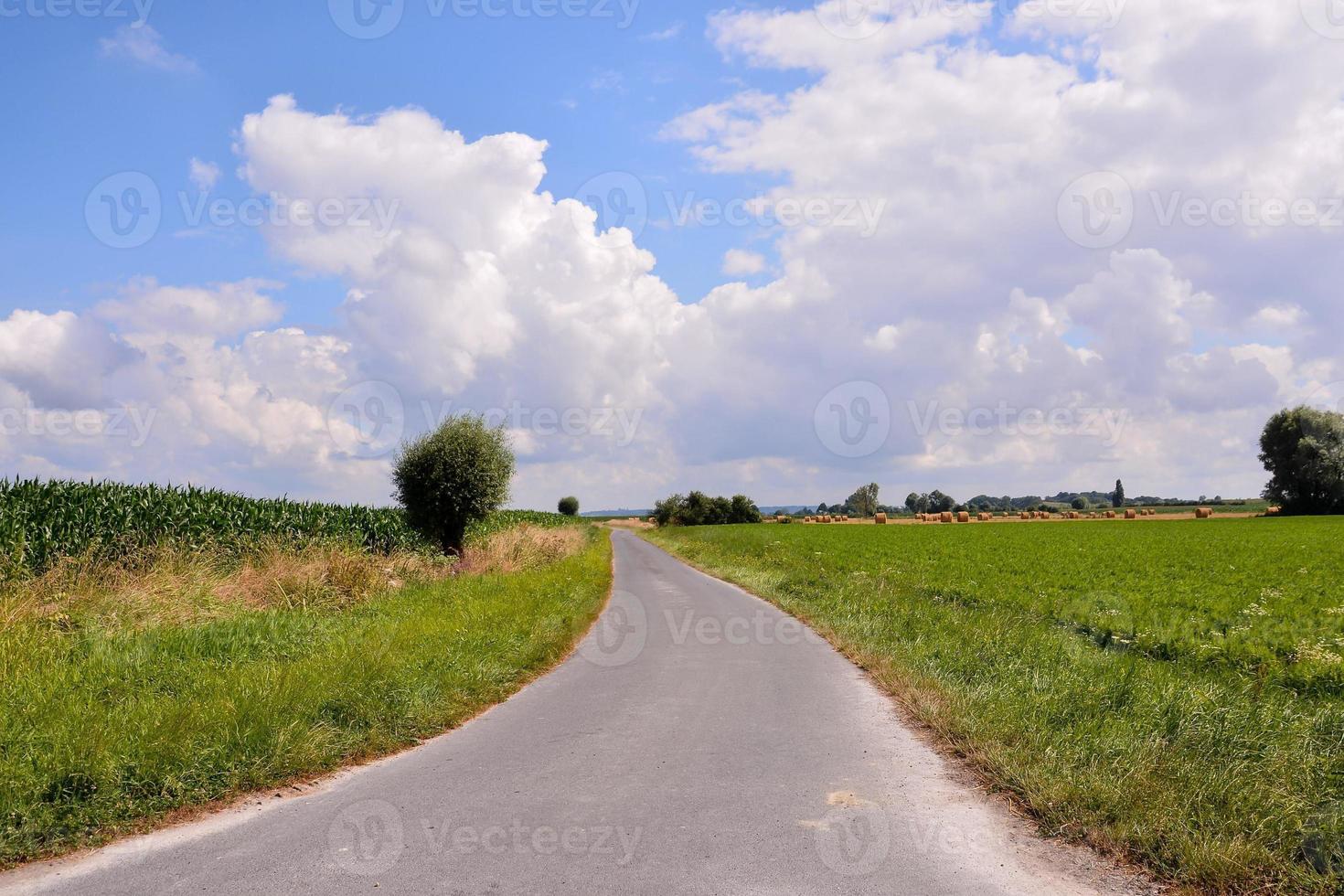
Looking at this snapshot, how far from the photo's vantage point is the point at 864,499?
186125 millimetres

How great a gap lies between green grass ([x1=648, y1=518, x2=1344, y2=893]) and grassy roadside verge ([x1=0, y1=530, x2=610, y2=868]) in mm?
4908

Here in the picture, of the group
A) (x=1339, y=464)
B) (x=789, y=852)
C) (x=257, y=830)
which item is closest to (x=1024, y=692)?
(x=789, y=852)

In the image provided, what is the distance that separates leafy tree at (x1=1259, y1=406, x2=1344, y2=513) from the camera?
252ft

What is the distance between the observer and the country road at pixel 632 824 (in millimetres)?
4176

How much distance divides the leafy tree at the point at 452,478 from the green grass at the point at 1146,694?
32.7 ft

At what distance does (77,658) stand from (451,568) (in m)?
14.7

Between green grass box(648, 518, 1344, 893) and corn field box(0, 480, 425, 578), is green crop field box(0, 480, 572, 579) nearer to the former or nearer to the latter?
corn field box(0, 480, 425, 578)

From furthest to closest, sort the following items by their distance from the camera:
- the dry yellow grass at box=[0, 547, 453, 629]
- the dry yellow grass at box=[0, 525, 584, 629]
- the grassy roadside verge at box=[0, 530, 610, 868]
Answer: the dry yellow grass at box=[0, 547, 453, 629]
the dry yellow grass at box=[0, 525, 584, 629]
the grassy roadside verge at box=[0, 530, 610, 868]

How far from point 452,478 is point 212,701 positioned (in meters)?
19.8
